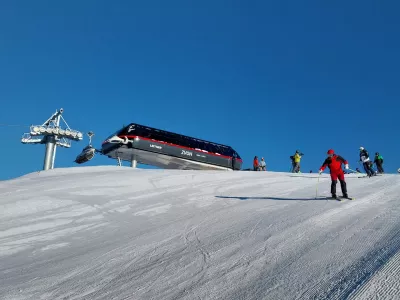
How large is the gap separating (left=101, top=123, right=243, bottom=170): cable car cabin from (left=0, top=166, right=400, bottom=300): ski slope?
15923mm

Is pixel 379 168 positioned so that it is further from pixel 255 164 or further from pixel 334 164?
pixel 334 164

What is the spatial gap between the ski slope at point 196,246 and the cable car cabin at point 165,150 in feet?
52.2

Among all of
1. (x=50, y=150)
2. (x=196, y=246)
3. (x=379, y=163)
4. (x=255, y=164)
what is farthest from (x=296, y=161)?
(x=50, y=150)

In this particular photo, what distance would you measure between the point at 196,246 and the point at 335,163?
701 centimetres

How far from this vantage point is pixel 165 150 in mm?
28328

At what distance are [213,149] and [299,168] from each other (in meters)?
9.18

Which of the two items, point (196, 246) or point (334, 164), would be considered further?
point (334, 164)

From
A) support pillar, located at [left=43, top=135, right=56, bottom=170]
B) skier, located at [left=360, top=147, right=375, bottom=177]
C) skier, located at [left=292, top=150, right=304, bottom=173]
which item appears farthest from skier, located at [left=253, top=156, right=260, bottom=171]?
support pillar, located at [left=43, top=135, right=56, bottom=170]

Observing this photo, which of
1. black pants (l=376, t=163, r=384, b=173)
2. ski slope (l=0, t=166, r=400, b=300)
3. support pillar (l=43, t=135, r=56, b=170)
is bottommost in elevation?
ski slope (l=0, t=166, r=400, b=300)

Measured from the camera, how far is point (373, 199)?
9406 mm

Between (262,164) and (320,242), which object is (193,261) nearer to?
(320,242)

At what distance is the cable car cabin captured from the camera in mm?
27033

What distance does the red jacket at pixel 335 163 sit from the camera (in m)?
10.8

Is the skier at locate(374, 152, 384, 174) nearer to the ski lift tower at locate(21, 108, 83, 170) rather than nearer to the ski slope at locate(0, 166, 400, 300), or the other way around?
the ski slope at locate(0, 166, 400, 300)
